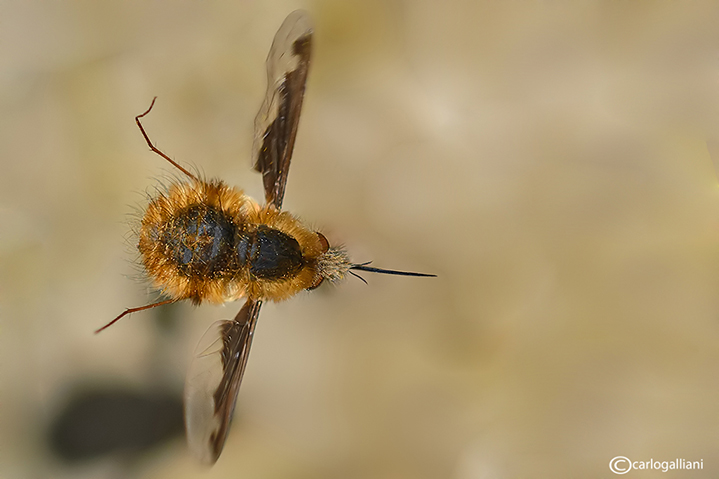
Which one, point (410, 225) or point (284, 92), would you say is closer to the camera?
point (284, 92)

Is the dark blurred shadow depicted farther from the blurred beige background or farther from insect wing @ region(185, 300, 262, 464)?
insect wing @ region(185, 300, 262, 464)

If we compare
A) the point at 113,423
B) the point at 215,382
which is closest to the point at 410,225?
the point at 215,382

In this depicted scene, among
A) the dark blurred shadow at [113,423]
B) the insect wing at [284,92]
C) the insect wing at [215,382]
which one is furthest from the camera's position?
the dark blurred shadow at [113,423]

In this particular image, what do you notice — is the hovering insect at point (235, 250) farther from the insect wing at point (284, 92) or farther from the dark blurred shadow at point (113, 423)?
the dark blurred shadow at point (113, 423)

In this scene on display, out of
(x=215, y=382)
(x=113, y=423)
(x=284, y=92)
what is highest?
(x=284, y=92)

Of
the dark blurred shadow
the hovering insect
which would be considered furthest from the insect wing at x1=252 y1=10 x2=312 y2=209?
the dark blurred shadow

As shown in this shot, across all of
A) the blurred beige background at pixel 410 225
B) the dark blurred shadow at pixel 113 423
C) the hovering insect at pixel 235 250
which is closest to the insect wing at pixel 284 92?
the hovering insect at pixel 235 250

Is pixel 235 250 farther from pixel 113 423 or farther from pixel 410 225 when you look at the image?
pixel 113 423

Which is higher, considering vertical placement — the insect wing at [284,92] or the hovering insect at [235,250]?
the insect wing at [284,92]
